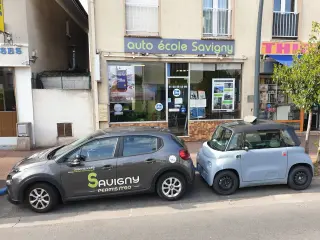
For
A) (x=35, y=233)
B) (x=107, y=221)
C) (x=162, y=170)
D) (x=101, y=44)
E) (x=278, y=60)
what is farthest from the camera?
(x=278, y=60)

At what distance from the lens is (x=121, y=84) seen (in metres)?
9.58

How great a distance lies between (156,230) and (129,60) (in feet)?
21.9

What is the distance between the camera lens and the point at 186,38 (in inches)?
379

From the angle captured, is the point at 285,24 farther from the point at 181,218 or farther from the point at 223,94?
the point at 181,218

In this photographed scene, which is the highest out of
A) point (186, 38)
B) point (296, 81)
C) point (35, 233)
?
point (186, 38)

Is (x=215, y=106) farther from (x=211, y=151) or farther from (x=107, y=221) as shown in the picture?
(x=107, y=221)

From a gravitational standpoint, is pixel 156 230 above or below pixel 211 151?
below

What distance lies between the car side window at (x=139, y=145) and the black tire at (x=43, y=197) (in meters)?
1.46

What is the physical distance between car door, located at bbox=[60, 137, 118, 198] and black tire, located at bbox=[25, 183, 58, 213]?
0.26m

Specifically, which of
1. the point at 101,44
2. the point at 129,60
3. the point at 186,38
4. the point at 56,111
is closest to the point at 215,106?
the point at 186,38

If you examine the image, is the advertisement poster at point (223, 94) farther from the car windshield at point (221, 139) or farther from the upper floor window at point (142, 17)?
the car windshield at point (221, 139)

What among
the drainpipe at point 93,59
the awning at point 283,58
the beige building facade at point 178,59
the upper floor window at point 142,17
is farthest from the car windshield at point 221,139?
the awning at point 283,58

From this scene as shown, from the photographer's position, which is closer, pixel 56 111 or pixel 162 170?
pixel 162 170

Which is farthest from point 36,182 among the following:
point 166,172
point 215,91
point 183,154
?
point 215,91
